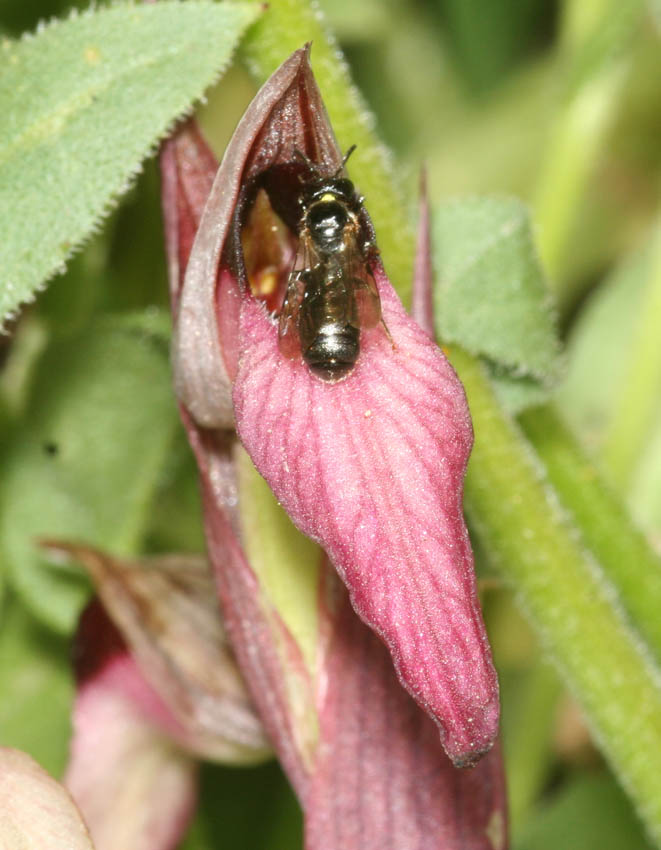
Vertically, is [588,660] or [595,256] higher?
[588,660]

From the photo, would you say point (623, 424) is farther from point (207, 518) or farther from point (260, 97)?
point (260, 97)

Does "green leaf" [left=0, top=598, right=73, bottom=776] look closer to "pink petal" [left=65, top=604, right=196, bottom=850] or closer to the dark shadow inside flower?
"pink petal" [left=65, top=604, right=196, bottom=850]

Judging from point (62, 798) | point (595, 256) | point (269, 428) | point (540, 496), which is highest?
point (269, 428)

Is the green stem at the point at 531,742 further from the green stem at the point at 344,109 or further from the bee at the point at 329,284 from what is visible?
the bee at the point at 329,284

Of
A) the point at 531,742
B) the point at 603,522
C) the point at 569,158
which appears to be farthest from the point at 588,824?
the point at 569,158

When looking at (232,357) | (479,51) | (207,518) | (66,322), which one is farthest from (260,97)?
(479,51)

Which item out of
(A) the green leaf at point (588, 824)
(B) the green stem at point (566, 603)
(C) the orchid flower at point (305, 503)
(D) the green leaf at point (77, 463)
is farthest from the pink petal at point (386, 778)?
→ (A) the green leaf at point (588, 824)
